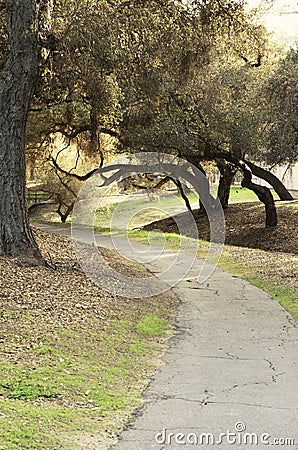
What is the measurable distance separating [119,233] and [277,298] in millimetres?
13376

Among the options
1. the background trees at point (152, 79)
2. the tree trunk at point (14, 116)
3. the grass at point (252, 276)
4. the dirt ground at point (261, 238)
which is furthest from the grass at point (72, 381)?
the dirt ground at point (261, 238)

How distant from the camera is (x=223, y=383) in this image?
6.33 metres

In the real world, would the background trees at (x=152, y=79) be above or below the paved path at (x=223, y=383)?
above

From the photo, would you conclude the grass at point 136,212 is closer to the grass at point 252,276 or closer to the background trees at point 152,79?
the background trees at point 152,79

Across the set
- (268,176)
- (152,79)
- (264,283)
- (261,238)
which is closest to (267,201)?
(261,238)

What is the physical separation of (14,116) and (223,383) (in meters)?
6.05

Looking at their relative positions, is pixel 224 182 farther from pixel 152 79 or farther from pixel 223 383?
pixel 223 383

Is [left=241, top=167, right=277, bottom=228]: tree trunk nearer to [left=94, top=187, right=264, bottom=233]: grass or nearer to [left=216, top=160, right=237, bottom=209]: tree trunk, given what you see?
[left=216, top=160, right=237, bottom=209]: tree trunk

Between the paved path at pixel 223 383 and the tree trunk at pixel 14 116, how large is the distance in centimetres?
291

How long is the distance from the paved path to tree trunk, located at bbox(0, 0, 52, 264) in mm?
2915

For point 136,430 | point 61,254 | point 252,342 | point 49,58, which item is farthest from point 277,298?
point 136,430

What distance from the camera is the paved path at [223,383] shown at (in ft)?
16.1

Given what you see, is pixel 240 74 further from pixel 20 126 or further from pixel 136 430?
pixel 136 430

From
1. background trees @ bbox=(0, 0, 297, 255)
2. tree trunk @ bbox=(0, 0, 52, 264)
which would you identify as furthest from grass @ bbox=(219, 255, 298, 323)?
background trees @ bbox=(0, 0, 297, 255)
